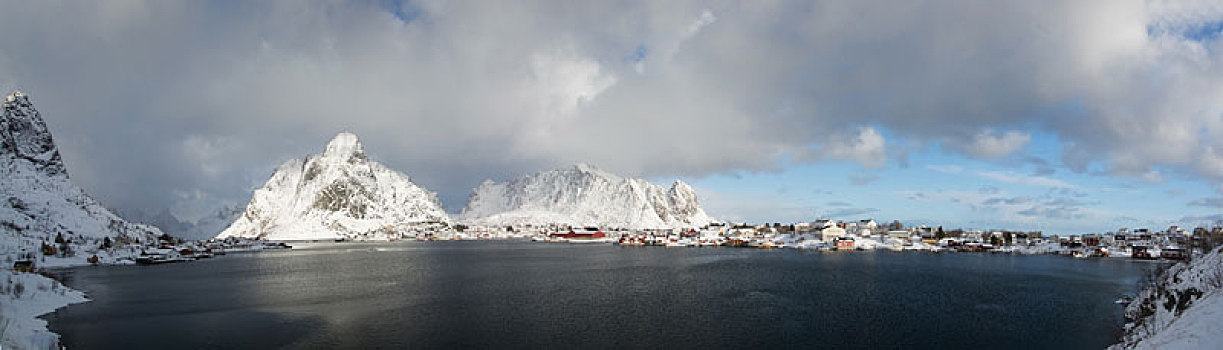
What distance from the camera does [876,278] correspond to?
76125 mm

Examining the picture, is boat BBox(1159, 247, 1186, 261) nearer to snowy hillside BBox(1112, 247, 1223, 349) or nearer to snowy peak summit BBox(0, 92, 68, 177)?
Answer: snowy hillside BBox(1112, 247, 1223, 349)

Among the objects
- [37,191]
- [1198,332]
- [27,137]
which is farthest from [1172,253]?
[27,137]

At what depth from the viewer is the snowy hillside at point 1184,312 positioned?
15789mm

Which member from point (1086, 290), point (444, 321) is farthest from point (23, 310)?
point (1086, 290)

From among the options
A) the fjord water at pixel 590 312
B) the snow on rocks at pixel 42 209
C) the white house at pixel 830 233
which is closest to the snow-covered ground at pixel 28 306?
the fjord water at pixel 590 312

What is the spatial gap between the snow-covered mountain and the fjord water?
129ft

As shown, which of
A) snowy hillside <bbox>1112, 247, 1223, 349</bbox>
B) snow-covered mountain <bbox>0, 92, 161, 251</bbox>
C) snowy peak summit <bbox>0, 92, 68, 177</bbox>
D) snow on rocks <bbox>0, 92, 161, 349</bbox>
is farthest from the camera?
snowy peak summit <bbox>0, 92, 68, 177</bbox>

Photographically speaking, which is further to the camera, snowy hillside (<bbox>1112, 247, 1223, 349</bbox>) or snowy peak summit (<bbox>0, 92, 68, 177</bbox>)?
snowy peak summit (<bbox>0, 92, 68, 177</bbox>)

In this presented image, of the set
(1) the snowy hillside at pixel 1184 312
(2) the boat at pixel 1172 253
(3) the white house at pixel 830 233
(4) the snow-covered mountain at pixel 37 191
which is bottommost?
(2) the boat at pixel 1172 253

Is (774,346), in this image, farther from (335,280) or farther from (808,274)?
(335,280)

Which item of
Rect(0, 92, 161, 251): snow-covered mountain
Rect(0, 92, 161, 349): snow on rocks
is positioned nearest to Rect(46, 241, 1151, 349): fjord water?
Rect(0, 92, 161, 349): snow on rocks

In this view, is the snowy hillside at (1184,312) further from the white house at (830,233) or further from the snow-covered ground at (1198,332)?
the white house at (830,233)

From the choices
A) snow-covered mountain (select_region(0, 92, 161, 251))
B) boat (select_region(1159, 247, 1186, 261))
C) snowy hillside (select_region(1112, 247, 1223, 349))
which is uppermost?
snow-covered mountain (select_region(0, 92, 161, 251))

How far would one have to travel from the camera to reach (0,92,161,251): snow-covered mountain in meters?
103
